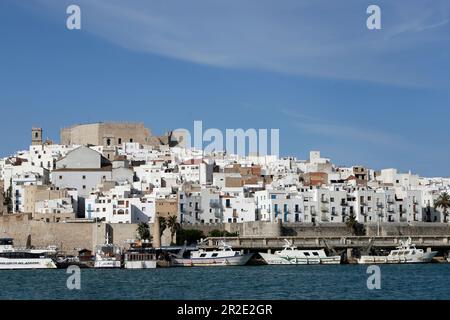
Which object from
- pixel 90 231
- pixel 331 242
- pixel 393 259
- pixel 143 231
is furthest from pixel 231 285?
pixel 331 242

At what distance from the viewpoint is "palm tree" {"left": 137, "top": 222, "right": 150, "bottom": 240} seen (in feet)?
176

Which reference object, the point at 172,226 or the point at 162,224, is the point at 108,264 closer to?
the point at 162,224

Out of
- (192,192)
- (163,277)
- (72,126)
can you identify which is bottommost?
(163,277)

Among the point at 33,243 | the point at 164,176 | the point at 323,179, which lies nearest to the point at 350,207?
the point at 323,179

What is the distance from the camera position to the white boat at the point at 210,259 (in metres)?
49.3

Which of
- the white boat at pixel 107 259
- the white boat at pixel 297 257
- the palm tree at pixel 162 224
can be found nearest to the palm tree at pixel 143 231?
the palm tree at pixel 162 224

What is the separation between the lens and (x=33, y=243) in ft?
180

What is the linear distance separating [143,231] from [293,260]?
9184 mm

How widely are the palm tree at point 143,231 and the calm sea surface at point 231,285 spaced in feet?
37.8

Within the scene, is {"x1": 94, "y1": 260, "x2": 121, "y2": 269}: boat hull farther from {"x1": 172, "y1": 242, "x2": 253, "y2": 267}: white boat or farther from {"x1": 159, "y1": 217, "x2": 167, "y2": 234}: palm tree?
{"x1": 159, "y1": 217, "x2": 167, "y2": 234}: palm tree

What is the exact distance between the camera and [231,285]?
Result: 32000 mm

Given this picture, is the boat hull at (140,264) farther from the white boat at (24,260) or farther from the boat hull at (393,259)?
the boat hull at (393,259)
